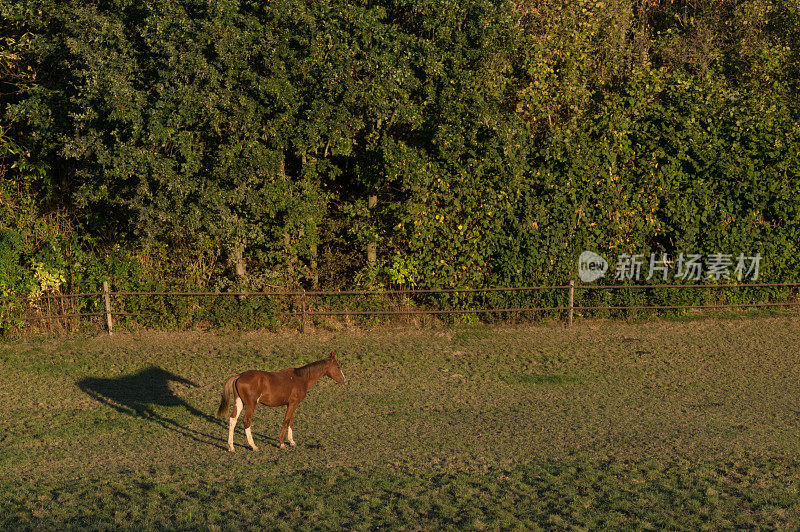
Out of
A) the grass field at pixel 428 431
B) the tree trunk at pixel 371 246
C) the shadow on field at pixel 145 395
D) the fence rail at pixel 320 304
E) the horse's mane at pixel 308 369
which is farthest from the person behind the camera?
the tree trunk at pixel 371 246

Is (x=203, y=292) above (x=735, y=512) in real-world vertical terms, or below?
above

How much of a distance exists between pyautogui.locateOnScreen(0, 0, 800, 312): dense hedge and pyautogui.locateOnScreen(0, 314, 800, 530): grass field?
1.96 meters

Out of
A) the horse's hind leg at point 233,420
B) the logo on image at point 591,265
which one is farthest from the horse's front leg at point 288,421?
the logo on image at point 591,265

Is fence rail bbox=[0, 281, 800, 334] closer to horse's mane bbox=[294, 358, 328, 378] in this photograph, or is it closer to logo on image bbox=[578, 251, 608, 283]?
logo on image bbox=[578, 251, 608, 283]

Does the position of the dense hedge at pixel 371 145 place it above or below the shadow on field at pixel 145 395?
above

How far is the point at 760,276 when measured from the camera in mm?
19141

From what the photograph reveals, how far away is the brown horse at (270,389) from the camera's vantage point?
1083cm

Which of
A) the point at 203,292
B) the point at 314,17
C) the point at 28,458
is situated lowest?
the point at 28,458

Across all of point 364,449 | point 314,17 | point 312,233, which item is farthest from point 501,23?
point 364,449

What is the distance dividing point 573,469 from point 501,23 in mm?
9976

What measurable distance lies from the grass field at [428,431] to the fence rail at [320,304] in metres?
0.51

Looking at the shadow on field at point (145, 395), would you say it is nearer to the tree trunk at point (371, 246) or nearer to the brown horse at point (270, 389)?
the brown horse at point (270, 389)

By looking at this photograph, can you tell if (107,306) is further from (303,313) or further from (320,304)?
(320,304)

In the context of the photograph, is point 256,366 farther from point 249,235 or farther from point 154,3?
point 154,3
